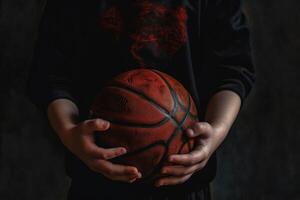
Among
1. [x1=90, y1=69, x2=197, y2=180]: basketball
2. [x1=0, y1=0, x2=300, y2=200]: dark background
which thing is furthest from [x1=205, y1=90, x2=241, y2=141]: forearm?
[x1=0, y1=0, x2=300, y2=200]: dark background

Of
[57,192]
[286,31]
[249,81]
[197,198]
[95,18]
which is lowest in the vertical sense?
[57,192]

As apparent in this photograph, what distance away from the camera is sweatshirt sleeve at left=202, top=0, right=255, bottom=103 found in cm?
108

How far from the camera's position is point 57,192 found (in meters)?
1.70

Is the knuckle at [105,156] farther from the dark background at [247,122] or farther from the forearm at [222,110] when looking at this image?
the dark background at [247,122]

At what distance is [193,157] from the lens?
0.90m

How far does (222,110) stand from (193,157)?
0.17 meters

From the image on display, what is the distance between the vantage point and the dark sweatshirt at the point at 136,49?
1.03 meters

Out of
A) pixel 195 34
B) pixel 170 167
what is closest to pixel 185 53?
pixel 195 34

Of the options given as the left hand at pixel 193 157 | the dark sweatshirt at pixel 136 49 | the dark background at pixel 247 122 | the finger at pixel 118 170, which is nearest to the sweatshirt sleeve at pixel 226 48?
the dark sweatshirt at pixel 136 49

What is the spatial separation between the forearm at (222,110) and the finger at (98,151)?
25 cm

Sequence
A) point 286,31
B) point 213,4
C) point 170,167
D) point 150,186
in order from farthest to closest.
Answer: point 286,31, point 213,4, point 150,186, point 170,167

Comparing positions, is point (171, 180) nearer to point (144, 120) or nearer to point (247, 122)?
point (144, 120)

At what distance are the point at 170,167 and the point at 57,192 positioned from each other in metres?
0.92

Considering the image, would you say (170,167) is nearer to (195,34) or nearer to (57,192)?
(195,34)
